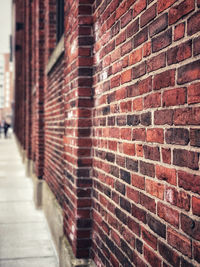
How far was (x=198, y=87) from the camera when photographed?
45.4 inches

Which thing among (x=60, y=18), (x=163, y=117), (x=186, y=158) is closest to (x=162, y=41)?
(x=163, y=117)

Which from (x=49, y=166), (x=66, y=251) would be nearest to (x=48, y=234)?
(x=49, y=166)

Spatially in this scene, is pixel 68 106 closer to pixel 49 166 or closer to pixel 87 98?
pixel 87 98

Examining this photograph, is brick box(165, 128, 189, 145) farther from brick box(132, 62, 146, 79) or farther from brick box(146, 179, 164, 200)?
brick box(132, 62, 146, 79)

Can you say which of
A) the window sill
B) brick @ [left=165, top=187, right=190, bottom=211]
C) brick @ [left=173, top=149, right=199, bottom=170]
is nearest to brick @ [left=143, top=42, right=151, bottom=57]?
brick @ [left=173, top=149, right=199, bottom=170]

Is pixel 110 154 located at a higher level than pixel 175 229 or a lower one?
higher

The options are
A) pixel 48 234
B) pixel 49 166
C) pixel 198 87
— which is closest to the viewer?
pixel 198 87

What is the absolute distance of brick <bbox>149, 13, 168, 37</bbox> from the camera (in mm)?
1392

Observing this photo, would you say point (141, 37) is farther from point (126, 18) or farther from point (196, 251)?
point (196, 251)

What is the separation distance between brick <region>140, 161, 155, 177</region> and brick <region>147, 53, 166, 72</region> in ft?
1.51

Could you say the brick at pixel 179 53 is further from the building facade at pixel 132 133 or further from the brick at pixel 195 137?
the brick at pixel 195 137

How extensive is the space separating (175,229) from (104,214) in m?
1.00

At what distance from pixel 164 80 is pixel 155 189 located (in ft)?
1.65

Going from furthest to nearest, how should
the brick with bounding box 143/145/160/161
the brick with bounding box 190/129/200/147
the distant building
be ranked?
the distant building, the brick with bounding box 143/145/160/161, the brick with bounding box 190/129/200/147
